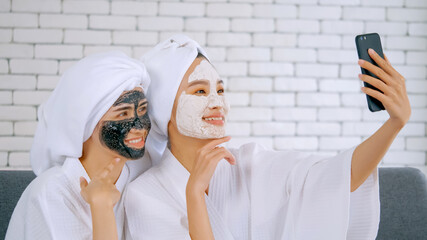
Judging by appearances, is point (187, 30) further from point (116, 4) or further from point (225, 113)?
point (225, 113)

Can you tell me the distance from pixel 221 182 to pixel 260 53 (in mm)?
1273

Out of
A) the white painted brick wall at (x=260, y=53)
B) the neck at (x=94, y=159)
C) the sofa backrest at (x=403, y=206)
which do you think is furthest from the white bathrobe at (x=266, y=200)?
the white painted brick wall at (x=260, y=53)

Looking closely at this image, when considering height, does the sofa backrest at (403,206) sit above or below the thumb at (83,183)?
below

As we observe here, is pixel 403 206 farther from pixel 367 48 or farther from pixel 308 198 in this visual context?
pixel 367 48

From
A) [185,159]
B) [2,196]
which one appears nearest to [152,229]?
[185,159]

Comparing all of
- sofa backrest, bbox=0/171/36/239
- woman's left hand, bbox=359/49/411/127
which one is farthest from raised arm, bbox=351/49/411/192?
sofa backrest, bbox=0/171/36/239

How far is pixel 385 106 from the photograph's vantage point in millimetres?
1094

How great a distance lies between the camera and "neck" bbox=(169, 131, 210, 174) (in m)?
1.42

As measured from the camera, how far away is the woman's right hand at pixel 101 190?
1.14 meters

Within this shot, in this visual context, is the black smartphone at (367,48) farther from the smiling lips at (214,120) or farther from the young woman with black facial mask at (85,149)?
the young woman with black facial mask at (85,149)

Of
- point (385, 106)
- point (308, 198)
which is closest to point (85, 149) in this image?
point (308, 198)

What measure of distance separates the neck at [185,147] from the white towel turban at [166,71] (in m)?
0.06

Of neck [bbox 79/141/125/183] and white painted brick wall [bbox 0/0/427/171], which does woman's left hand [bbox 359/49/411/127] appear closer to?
neck [bbox 79/141/125/183]

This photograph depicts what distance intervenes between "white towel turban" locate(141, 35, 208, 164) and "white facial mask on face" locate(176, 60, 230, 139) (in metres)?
0.04
